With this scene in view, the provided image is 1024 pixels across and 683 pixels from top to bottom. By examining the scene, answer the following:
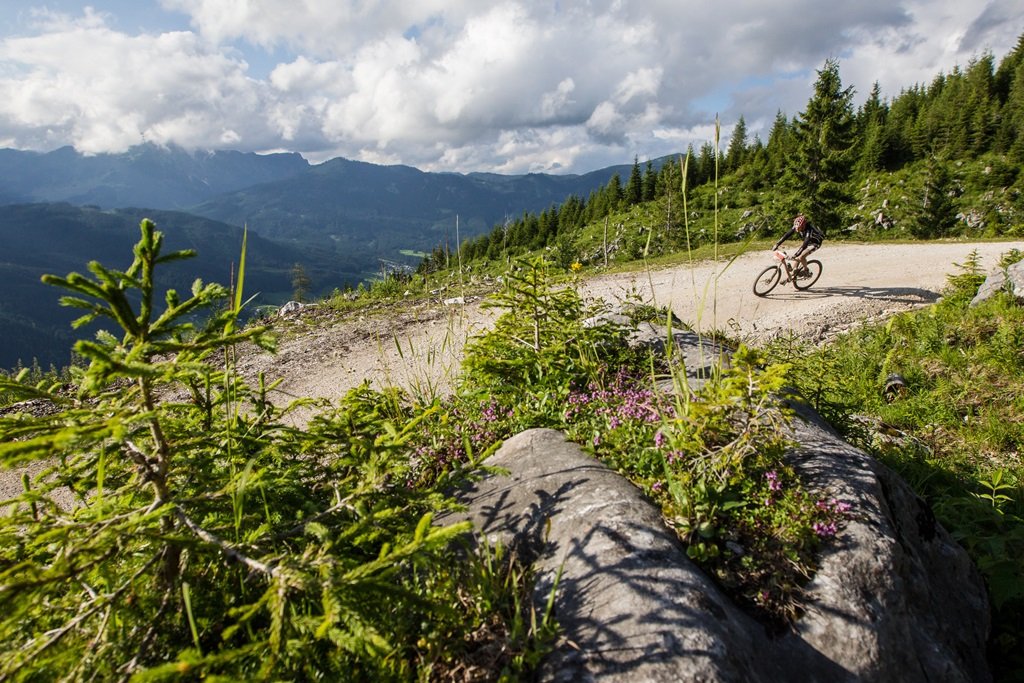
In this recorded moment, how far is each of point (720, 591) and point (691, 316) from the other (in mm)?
9289

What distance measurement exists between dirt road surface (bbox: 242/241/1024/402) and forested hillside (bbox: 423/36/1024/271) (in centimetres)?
1160

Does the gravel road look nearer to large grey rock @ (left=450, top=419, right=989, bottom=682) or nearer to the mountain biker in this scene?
the mountain biker

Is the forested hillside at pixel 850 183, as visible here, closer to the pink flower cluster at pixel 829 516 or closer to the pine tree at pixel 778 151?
the pine tree at pixel 778 151

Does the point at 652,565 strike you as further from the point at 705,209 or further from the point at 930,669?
the point at 705,209

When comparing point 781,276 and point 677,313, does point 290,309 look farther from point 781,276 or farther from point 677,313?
point 781,276

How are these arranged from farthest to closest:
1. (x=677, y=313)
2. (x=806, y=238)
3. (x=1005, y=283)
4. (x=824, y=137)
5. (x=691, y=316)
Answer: (x=824, y=137)
(x=806, y=238)
(x=677, y=313)
(x=691, y=316)
(x=1005, y=283)

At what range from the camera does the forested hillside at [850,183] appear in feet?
124

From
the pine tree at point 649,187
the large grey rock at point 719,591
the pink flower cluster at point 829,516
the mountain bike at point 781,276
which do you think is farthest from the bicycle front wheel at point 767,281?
the pine tree at point 649,187

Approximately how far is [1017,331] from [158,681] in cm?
1108

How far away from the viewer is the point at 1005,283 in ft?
29.4

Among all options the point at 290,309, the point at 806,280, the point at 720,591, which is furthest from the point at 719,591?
the point at 290,309

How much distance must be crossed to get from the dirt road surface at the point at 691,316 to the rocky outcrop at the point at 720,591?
188 inches

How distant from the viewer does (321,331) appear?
12883 millimetres

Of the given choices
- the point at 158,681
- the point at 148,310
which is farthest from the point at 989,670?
the point at 148,310
